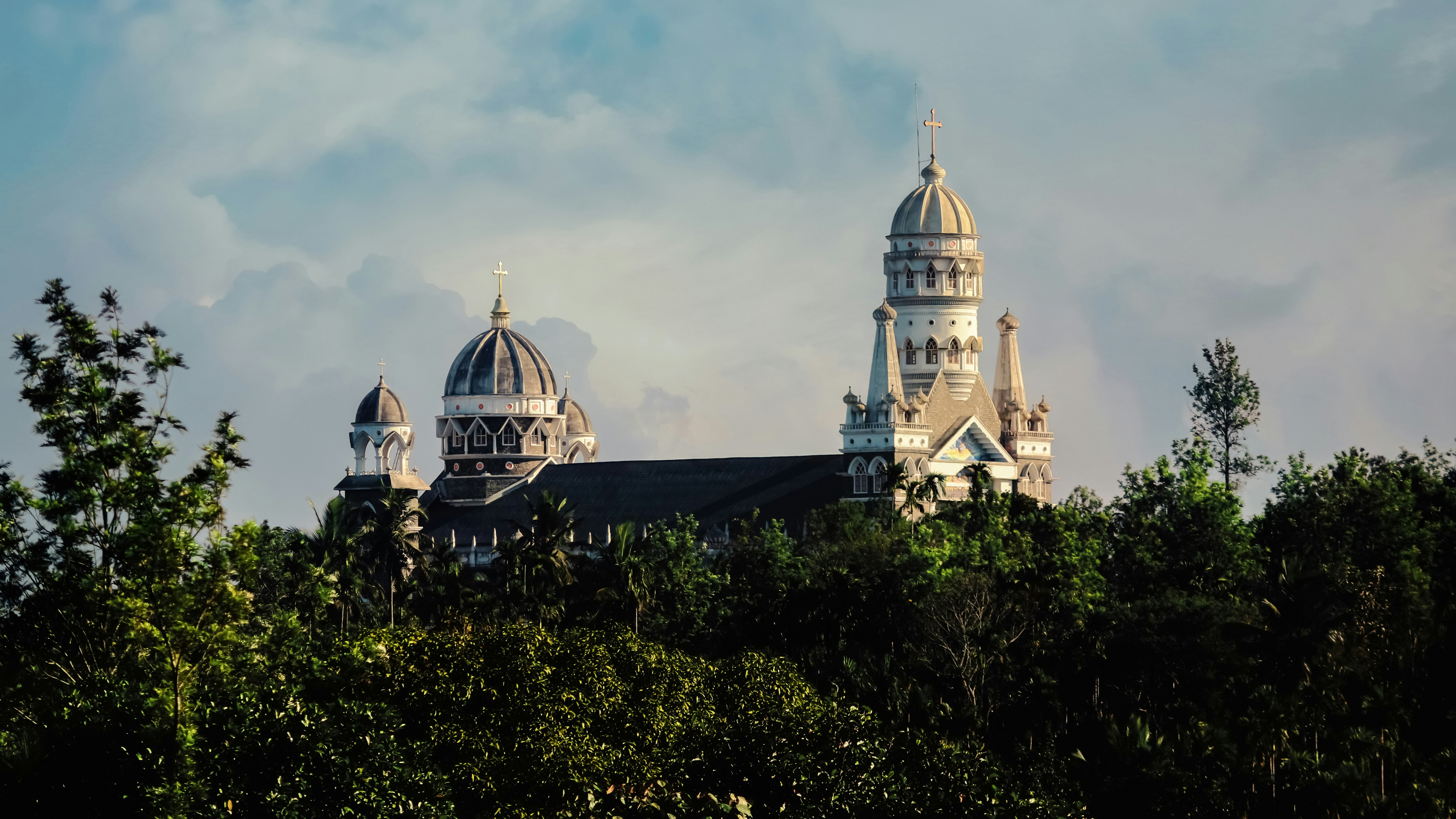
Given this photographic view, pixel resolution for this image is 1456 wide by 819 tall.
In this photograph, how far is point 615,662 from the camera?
49812 millimetres

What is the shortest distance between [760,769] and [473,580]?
52.9m

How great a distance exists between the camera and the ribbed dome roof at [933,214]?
131875 mm

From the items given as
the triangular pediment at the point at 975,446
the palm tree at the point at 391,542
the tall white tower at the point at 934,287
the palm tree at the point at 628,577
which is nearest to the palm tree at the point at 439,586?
the palm tree at the point at 391,542

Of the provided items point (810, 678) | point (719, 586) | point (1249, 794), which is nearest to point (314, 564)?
point (719, 586)

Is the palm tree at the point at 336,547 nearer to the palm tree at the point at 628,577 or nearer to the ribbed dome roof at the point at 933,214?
the palm tree at the point at 628,577

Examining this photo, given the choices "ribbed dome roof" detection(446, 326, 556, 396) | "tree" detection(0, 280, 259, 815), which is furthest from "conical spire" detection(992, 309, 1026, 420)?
"tree" detection(0, 280, 259, 815)

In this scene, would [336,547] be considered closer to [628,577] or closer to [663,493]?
[628,577]

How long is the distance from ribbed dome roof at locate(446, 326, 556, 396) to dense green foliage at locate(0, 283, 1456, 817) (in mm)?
58862

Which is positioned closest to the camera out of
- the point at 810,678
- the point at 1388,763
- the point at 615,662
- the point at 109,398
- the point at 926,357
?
the point at 109,398

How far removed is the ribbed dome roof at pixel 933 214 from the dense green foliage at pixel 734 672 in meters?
49.7

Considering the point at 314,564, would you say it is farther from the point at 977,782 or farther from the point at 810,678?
the point at 977,782

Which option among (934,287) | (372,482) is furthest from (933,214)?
(372,482)

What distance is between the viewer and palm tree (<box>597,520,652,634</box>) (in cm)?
8019

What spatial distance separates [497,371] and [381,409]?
31.6ft
